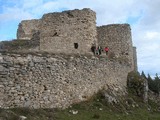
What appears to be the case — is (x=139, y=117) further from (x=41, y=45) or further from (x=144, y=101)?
(x=41, y=45)

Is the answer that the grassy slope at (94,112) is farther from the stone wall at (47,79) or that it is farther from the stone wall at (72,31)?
the stone wall at (72,31)

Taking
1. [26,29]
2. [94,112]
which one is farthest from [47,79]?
[26,29]

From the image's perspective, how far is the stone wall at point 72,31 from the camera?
2788 centimetres

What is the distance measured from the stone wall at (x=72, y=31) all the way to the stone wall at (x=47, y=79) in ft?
17.6

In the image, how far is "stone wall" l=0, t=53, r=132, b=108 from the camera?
15531 mm

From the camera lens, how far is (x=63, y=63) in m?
18.7

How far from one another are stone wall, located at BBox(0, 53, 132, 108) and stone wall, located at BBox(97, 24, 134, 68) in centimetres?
832

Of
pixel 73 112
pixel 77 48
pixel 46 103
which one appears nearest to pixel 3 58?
pixel 46 103

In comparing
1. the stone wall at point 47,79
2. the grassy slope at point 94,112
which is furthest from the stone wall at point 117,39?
the stone wall at point 47,79

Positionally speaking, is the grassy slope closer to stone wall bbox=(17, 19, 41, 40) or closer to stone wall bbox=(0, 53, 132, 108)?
stone wall bbox=(0, 53, 132, 108)

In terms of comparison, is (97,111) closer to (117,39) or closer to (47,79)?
(47,79)

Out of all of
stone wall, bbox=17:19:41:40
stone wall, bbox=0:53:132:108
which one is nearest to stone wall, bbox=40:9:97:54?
stone wall, bbox=0:53:132:108

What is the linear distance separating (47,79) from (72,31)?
1096 centimetres

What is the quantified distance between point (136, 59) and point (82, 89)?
18.8 meters
